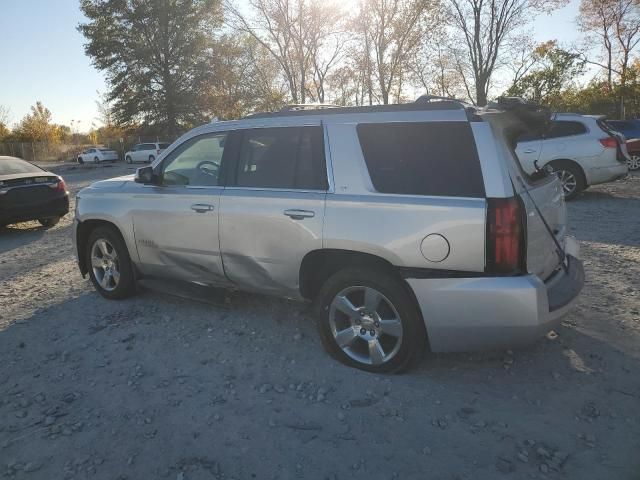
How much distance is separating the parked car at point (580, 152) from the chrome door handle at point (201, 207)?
25.1ft

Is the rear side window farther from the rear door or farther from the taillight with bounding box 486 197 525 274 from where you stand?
the rear door

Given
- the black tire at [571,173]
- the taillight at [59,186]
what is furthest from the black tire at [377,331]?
the black tire at [571,173]

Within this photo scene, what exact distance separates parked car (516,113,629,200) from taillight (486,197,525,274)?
757cm

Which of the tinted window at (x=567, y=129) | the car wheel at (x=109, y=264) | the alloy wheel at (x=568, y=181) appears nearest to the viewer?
the car wheel at (x=109, y=264)

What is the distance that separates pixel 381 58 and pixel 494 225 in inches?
1140

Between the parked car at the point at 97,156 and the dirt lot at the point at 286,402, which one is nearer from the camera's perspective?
the dirt lot at the point at 286,402

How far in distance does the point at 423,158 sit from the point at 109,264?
3.54m

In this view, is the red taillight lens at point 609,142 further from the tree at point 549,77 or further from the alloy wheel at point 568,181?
the tree at point 549,77

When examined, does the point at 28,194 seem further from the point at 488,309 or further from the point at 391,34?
the point at 391,34

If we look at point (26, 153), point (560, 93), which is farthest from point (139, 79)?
point (560, 93)

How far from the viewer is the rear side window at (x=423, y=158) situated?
9.80 ft

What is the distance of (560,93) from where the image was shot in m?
33.1

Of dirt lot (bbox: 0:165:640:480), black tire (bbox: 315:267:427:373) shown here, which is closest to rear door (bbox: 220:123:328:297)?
black tire (bbox: 315:267:427:373)

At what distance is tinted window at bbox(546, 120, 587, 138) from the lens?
9953 millimetres
